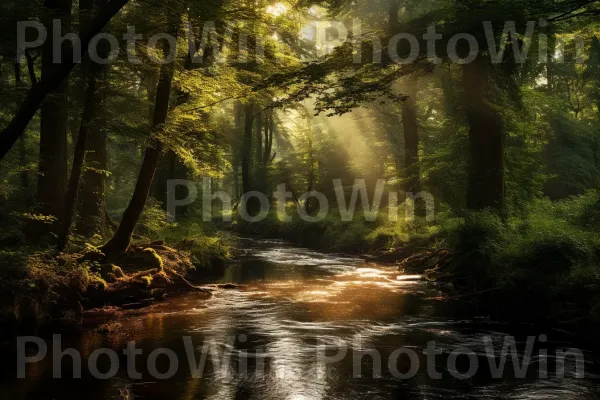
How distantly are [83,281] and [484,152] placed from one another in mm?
12643

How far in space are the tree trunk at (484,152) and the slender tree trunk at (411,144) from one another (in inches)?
309

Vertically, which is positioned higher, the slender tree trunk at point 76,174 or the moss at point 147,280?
the slender tree trunk at point 76,174

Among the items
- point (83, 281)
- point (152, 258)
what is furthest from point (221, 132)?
point (83, 281)

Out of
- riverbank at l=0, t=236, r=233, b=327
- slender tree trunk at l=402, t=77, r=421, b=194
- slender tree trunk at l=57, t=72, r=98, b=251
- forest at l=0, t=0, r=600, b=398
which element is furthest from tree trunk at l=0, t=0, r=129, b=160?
slender tree trunk at l=402, t=77, r=421, b=194

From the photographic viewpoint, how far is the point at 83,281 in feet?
39.0

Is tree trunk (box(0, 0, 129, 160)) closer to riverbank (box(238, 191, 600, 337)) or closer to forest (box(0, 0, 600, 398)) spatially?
forest (box(0, 0, 600, 398))

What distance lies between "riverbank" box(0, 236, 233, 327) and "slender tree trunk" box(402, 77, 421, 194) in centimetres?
Answer: 1257

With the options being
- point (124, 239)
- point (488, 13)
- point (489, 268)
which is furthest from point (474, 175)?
point (124, 239)

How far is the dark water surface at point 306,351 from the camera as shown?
296 inches

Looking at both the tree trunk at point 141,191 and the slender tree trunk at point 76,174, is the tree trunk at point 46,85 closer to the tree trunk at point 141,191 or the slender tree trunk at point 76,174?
the slender tree trunk at point 76,174

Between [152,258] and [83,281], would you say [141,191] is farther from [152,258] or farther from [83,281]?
[83,281]

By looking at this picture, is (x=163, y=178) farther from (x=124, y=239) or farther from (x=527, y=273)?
(x=527, y=273)

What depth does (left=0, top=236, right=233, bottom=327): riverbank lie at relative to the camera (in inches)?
408

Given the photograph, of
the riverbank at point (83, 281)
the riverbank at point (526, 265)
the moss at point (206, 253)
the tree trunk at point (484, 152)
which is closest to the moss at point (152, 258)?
the riverbank at point (83, 281)
